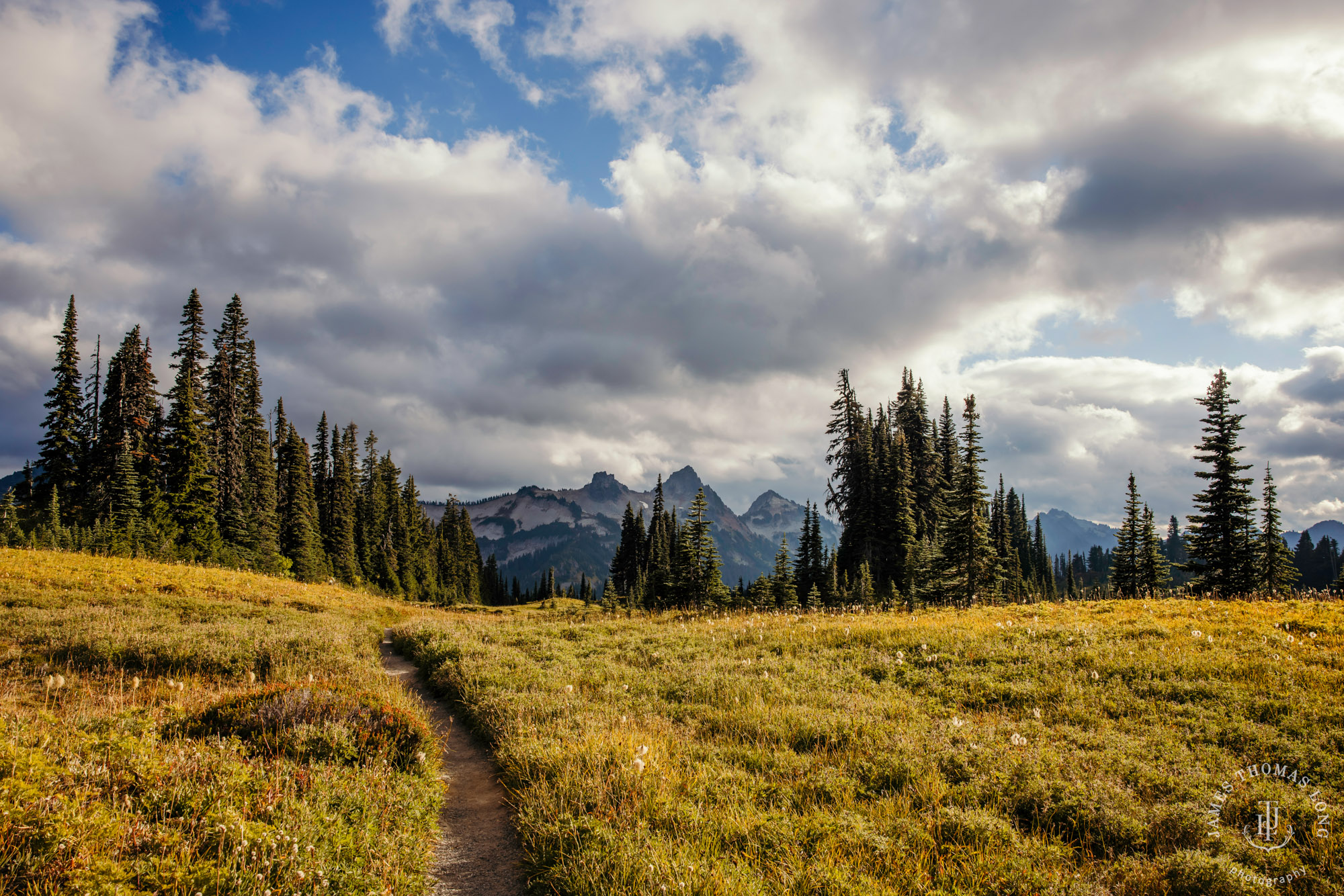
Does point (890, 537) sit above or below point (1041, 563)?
above

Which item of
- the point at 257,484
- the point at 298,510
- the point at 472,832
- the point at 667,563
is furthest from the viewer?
the point at 667,563

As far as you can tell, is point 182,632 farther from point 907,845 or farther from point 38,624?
point 907,845

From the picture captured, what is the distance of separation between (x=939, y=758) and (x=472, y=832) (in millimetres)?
6441

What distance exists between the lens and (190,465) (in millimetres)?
46219

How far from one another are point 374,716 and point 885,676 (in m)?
10.4

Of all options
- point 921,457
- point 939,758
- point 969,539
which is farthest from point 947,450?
point 939,758

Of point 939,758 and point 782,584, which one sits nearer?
point 939,758

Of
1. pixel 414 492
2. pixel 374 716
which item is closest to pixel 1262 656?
pixel 374 716

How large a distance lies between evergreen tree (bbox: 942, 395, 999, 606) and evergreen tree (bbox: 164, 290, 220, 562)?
54871mm

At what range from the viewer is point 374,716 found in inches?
357
